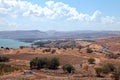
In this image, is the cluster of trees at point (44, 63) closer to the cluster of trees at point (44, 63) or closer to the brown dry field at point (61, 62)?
the cluster of trees at point (44, 63)

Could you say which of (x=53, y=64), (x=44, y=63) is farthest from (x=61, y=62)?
(x=53, y=64)

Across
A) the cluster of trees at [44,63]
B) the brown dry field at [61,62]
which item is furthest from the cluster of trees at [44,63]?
the brown dry field at [61,62]

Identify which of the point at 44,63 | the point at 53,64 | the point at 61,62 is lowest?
the point at 61,62

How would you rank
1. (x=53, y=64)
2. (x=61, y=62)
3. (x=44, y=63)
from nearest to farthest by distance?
(x=53, y=64) < (x=44, y=63) < (x=61, y=62)

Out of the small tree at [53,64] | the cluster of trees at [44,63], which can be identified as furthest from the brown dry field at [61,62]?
the cluster of trees at [44,63]

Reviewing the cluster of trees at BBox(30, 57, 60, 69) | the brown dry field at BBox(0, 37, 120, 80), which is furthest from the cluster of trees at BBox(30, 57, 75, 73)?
the brown dry field at BBox(0, 37, 120, 80)

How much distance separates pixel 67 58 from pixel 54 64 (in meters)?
25.7

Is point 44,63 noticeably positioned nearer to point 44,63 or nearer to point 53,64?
point 44,63

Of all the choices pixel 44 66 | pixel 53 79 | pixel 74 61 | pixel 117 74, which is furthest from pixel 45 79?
pixel 74 61

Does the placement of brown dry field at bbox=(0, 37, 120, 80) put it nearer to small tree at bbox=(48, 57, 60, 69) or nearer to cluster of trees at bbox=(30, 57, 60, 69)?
small tree at bbox=(48, 57, 60, 69)

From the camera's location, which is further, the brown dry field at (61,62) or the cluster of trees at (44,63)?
the cluster of trees at (44,63)

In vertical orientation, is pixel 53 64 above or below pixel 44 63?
below

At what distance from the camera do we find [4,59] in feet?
322

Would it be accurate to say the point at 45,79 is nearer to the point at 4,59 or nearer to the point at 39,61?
the point at 39,61
